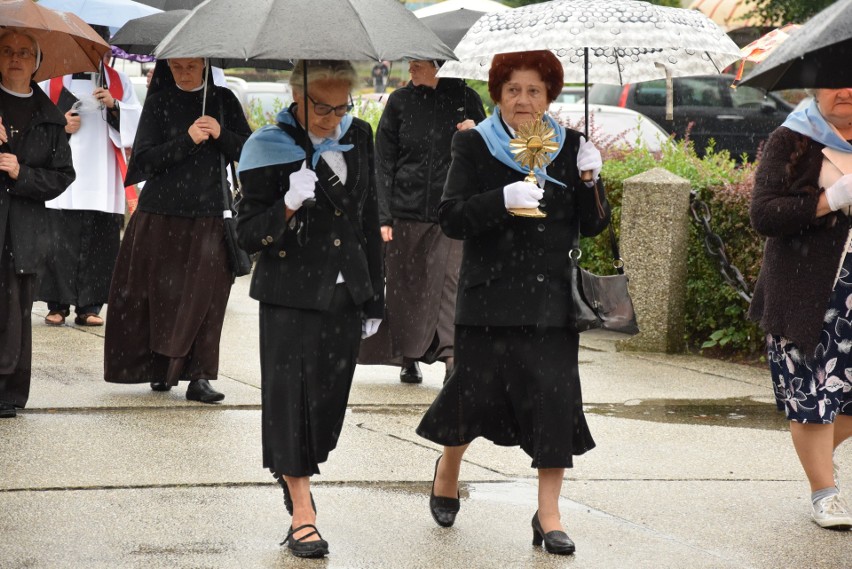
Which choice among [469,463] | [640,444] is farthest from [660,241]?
[469,463]

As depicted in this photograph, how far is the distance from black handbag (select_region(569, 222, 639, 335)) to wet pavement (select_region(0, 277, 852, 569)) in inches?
30.9

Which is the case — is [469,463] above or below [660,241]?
below

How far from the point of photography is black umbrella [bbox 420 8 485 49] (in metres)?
8.06

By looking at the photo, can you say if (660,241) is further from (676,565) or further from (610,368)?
(676,565)

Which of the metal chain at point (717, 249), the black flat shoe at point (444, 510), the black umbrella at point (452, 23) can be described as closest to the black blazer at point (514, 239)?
the black flat shoe at point (444, 510)

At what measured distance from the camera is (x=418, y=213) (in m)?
8.04

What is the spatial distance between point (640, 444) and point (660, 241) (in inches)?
111

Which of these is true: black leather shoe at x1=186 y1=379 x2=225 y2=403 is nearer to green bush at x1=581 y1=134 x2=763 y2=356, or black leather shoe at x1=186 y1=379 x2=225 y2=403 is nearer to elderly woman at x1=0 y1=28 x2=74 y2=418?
elderly woman at x1=0 y1=28 x2=74 y2=418

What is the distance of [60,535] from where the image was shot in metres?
4.83

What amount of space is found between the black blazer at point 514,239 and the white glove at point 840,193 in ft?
2.81

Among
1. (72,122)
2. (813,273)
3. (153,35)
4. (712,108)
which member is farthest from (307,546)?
(712,108)

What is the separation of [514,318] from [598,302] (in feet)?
1.03

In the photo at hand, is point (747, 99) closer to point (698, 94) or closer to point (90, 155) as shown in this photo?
point (698, 94)

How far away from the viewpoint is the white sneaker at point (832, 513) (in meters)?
5.30
